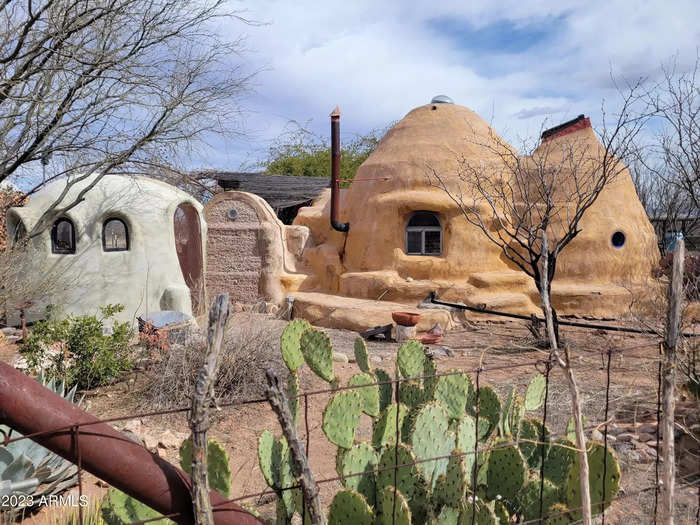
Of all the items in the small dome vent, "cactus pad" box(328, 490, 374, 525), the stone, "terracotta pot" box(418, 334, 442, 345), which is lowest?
the stone

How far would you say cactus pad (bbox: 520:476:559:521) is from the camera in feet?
8.61

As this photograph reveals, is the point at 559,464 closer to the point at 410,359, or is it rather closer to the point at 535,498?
the point at 535,498

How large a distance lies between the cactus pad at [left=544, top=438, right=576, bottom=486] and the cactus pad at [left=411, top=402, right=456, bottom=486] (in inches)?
24.4

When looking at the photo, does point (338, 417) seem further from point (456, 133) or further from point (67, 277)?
point (456, 133)

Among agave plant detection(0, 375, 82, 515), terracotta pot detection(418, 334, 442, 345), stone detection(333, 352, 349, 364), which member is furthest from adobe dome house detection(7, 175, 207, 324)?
agave plant detection(0, 375, 82, 515)

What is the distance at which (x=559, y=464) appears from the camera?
9.18ft

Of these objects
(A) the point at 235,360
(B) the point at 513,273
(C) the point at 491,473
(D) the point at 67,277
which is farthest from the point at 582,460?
(B) the point at 513,273

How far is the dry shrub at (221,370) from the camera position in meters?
5.79

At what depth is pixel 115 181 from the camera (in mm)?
9789

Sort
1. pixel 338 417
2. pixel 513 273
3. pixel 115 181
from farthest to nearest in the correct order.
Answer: pixel 513 273 → pixel 115 181 → pixel 338 417

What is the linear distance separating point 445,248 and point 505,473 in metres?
9.41

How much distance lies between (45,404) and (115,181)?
936 cm

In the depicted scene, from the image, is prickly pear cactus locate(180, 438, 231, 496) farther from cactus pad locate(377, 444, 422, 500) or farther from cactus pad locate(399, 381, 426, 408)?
cactus pad locate(399, 381, 426, 408)

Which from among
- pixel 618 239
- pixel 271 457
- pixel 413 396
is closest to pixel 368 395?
pixel 413 396
